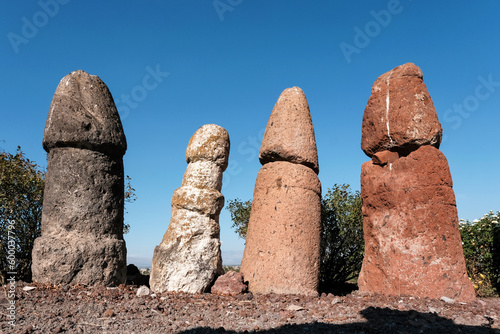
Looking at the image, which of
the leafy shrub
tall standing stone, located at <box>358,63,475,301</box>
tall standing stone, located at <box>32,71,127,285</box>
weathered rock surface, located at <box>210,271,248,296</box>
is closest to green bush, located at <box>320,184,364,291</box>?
tall standing stone, located at <box>358,63,475,301</box>

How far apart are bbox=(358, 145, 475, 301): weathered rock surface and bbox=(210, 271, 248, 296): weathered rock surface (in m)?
2.43

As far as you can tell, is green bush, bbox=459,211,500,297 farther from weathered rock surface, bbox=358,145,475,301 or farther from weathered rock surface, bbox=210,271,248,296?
weathered rock surface, bbox=210,271,248,296

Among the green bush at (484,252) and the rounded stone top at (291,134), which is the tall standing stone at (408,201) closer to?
the rounded stone top at (291,134)

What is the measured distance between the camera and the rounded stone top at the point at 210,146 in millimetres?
8398

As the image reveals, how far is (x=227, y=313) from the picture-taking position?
20.1 ft

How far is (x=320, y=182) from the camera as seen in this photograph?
815 centimetres

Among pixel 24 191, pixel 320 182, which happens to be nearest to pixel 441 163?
pixel 320 182

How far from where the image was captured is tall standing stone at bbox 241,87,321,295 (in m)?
7.27

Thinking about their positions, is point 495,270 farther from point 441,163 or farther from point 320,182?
point 320,182

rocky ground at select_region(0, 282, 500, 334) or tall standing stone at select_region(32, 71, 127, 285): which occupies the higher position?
tall standing stone at select_region(32, 71, 127, 285)

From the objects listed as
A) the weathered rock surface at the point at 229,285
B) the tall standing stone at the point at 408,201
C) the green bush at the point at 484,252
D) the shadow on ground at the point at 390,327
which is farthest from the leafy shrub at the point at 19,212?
the green bush at the point at 484,252

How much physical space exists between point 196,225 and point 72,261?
2275mm

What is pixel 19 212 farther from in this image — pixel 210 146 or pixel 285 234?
pixel 285 234

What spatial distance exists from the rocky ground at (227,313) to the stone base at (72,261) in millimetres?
254
